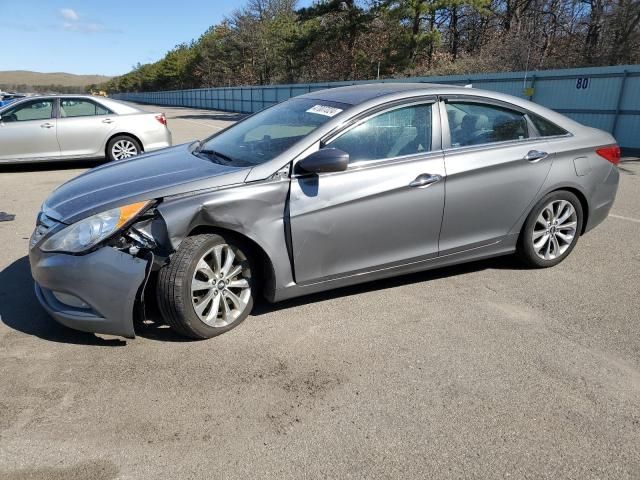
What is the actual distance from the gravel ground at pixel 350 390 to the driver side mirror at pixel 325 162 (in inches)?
42.3

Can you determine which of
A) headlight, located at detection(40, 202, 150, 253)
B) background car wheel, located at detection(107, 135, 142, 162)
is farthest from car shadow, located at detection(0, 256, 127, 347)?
background car wheel, located at detection(107, 135, 142, 162)

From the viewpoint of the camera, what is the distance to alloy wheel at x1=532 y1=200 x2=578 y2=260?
174 inches

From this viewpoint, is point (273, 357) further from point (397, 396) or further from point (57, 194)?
point (57, 194)

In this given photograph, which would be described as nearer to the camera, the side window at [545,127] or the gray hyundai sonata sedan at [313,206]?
the gray hyundai sonata sedan at [313,206]

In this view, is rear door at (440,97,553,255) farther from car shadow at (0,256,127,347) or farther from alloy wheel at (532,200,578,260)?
car shadow at (0,256,127,347)

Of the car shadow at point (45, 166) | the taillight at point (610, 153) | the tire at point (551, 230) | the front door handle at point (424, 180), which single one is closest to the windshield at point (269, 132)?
the front door handle at point (424, 180)

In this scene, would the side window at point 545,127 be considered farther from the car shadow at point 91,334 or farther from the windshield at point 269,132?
the windshield at point 269,132

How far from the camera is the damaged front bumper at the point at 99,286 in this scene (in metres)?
3.00

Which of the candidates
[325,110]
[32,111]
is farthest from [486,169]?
[32,111]

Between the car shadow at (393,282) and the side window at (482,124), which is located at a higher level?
the side window at (482,124)

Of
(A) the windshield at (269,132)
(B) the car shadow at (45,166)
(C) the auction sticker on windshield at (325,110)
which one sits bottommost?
(B) the car shadow at (45,166)

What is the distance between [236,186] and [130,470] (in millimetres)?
1727

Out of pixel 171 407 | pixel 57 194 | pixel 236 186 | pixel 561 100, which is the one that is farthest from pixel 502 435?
pixel 561 100

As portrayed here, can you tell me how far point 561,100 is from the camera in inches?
617
